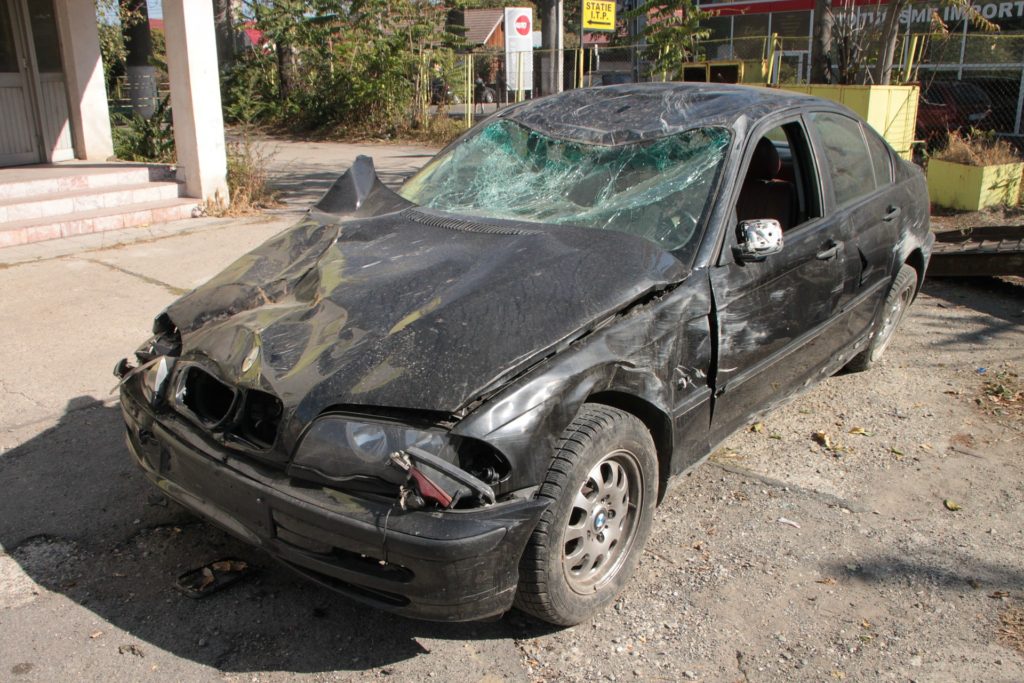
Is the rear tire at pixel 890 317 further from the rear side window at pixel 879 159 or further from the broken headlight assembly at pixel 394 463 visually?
the broken headlight assembly at pixel 394 463

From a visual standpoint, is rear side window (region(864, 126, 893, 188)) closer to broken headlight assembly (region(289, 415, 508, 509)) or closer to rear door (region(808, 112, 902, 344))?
rear door (region(808, 112, 902, 344))

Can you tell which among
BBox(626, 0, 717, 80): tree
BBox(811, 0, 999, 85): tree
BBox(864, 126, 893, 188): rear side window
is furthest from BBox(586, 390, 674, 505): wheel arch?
BBox(626, 0, 717, 80): tree

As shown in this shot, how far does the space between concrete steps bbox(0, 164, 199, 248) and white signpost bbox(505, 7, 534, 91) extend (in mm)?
8219

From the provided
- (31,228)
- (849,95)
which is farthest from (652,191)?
(849,95)

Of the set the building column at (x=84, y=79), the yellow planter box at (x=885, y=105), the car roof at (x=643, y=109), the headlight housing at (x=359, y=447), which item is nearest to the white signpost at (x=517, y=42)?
the yellow planter box at (x=885, y=105)

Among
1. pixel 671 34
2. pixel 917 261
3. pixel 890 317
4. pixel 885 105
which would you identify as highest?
pixel 671 34

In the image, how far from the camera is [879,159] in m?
5.00

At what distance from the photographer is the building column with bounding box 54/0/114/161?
11047 mm

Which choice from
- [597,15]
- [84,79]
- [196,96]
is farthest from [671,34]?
[84,79]

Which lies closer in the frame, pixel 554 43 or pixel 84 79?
pixel 84 79

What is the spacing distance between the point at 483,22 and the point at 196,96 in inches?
1964

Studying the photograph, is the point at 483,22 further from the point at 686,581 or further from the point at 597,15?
the point at 686,581

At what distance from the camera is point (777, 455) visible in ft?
14.5

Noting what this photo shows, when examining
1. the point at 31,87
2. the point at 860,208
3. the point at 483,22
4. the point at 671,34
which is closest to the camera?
the point at 860,208
